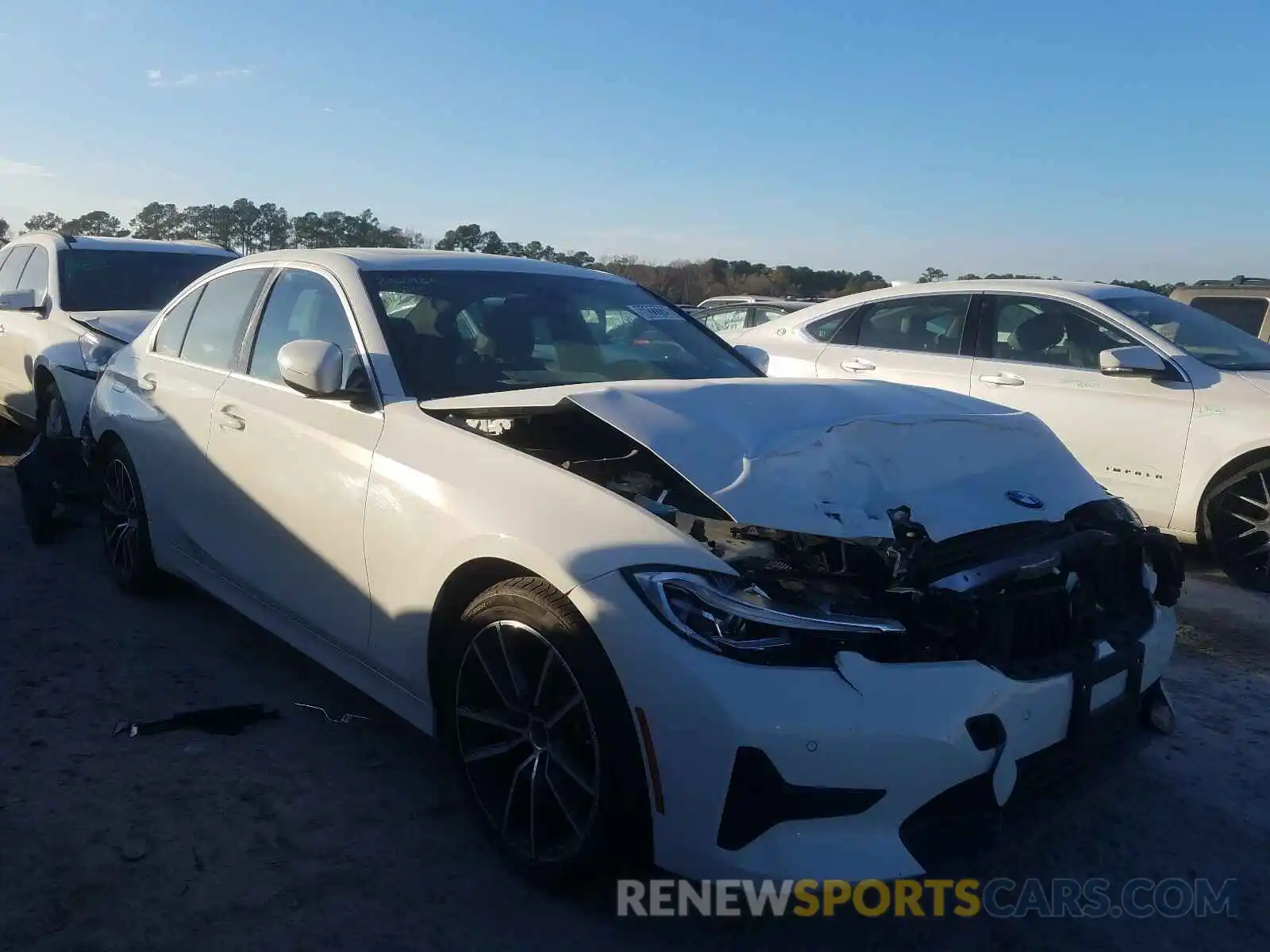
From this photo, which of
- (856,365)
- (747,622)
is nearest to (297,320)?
(747,622)

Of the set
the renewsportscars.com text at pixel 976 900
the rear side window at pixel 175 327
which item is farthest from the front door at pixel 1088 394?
the rear side window at pixel 175 327

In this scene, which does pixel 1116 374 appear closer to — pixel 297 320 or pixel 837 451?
pixel 837 451

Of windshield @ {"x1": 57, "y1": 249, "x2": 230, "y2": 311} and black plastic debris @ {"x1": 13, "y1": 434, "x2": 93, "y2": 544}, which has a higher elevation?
windshield @ {"x1": 57, "y1": 249, "x2": 230, "y2": 311}

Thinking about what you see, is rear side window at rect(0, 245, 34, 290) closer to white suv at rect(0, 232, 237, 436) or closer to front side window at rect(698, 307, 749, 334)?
white suv at rect(0, 232, 237, 436)

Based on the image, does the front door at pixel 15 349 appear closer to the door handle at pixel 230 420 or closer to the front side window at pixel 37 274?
the front side window at pixel 37 274

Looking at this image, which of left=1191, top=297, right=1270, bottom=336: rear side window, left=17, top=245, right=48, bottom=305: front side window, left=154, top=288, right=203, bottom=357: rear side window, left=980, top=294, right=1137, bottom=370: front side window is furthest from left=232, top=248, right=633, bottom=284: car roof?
left=1191, top=297, right=1270, bottom=336: rear side window

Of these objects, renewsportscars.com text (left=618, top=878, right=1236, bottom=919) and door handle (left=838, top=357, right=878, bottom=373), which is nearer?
renewsportscars.com text (left=618, top=878, right=1236, bottom=919)

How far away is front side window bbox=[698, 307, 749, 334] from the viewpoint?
12656mm

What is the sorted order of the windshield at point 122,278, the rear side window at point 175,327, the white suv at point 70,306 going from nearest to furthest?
the rear side window at point 175,327, the white suv at point 70,306, the windshield at point 122,278

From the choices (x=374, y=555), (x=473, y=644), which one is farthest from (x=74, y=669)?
(x=473, y=644)

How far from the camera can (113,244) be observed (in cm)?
822

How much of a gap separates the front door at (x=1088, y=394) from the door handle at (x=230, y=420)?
4509 mm

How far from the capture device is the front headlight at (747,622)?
7.66 ft

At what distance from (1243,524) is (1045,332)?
5.47ft
